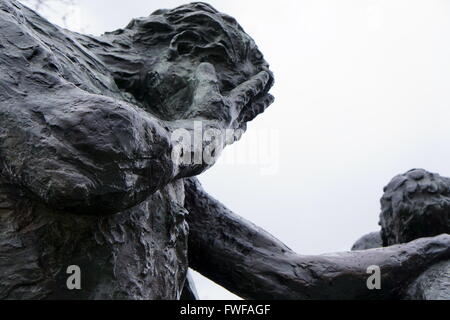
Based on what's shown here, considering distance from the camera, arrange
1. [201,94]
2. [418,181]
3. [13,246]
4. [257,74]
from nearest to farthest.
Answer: [13,246] → [201,94] → [257,74] → [418,181]

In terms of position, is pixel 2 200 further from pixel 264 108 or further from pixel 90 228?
pixel 264 108

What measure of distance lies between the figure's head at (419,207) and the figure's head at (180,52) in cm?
101

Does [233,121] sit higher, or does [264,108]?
[264,108]

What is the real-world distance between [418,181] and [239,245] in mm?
1131

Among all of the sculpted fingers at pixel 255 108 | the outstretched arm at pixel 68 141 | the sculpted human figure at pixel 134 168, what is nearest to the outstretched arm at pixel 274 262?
the sculpted human figure at pixel 134 168

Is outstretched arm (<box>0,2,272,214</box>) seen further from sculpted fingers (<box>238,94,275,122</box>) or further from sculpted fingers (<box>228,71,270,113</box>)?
sculpted fingers (<box>238,94,275,122</box>)

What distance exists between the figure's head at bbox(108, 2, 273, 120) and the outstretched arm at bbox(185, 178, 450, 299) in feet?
1.38

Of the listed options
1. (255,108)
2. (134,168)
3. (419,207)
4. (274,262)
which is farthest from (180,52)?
(419,207)

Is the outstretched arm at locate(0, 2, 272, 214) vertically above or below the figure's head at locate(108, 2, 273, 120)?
below

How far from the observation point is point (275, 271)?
3076mm

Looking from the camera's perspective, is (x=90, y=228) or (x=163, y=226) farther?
(x=163, y=226)

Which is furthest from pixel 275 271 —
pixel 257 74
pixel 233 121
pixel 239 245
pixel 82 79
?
pixel 82 79

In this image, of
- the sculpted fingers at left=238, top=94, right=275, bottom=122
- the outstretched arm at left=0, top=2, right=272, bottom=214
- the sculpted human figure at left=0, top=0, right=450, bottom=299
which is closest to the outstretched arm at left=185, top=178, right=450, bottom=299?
the sculpted human figure at left=0, top=0, right=450, bottom=299

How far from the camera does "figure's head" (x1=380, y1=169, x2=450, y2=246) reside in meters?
3.65
